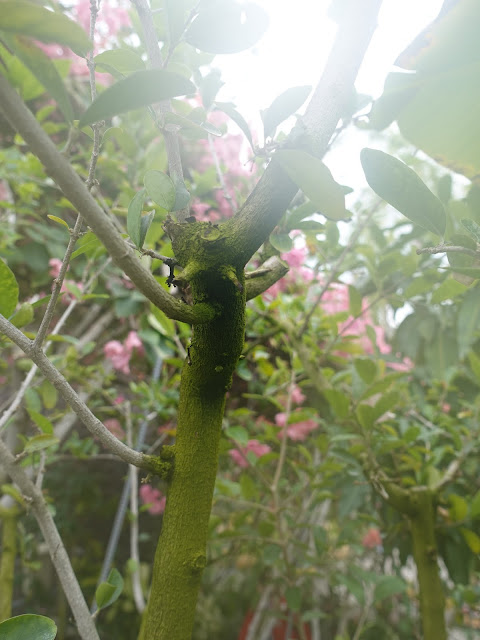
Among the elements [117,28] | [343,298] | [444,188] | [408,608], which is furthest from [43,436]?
[408,608]

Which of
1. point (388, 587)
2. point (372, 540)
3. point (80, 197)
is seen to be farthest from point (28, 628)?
point (372, 540)

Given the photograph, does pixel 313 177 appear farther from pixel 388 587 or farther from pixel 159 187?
pixel 388 587

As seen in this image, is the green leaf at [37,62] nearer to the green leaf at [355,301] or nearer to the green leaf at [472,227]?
the green leaf at [472,227]

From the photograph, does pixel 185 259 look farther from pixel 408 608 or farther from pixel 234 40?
pixel 408 608

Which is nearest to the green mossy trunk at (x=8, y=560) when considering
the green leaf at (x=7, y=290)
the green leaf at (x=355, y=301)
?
the green leaf at (x=7, y=290)

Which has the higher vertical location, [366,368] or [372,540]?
[366,368]
